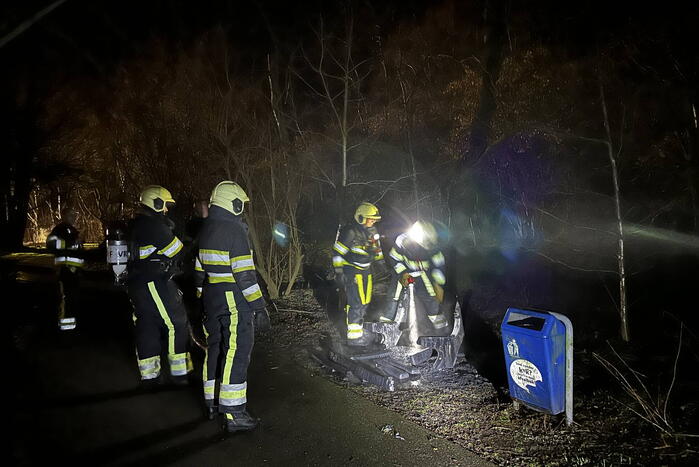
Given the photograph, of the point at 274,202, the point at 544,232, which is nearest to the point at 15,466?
the point at 274,202

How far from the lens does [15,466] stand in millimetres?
3752

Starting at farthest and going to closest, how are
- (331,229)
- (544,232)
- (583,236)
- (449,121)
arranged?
(331,229)
(544,232)
(583,236)
(449,121)

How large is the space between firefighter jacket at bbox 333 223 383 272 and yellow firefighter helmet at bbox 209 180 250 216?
2.79m

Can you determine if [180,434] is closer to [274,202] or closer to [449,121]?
[274,202]

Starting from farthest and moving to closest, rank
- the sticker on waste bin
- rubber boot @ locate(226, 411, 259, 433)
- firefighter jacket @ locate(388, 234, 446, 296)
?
firefighter jacket @ locate(388, 234, 446, 296) < rubber boot @ locate(226, 411, 259, 433) < the sticker on waste bin

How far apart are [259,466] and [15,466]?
1.96 m

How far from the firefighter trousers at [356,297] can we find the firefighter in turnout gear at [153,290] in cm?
251

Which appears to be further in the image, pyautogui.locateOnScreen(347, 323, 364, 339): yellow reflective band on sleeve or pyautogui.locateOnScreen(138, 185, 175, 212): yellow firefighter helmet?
pyautogui.locateOnScreen(347, 323, 364, 339): yellow reflective band on sleeve

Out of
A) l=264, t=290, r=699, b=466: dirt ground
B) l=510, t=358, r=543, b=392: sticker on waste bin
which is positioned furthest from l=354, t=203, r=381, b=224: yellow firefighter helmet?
l=510, t=358, r=543, b=392: sticker on waste bin

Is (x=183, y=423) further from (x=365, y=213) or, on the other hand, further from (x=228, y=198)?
(x=365, y=213)

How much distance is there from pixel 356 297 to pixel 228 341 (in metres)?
2.95

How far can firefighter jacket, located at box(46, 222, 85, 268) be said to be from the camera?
23.7 ft

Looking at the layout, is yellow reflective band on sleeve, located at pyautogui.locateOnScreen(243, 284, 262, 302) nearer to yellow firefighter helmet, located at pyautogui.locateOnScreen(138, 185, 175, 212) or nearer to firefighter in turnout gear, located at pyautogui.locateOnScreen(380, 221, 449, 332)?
yellow firefighter helmet, located at pyautogui.locateOnScreen(138, 185, 175, 212)

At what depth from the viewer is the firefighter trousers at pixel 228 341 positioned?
4.32 metres
